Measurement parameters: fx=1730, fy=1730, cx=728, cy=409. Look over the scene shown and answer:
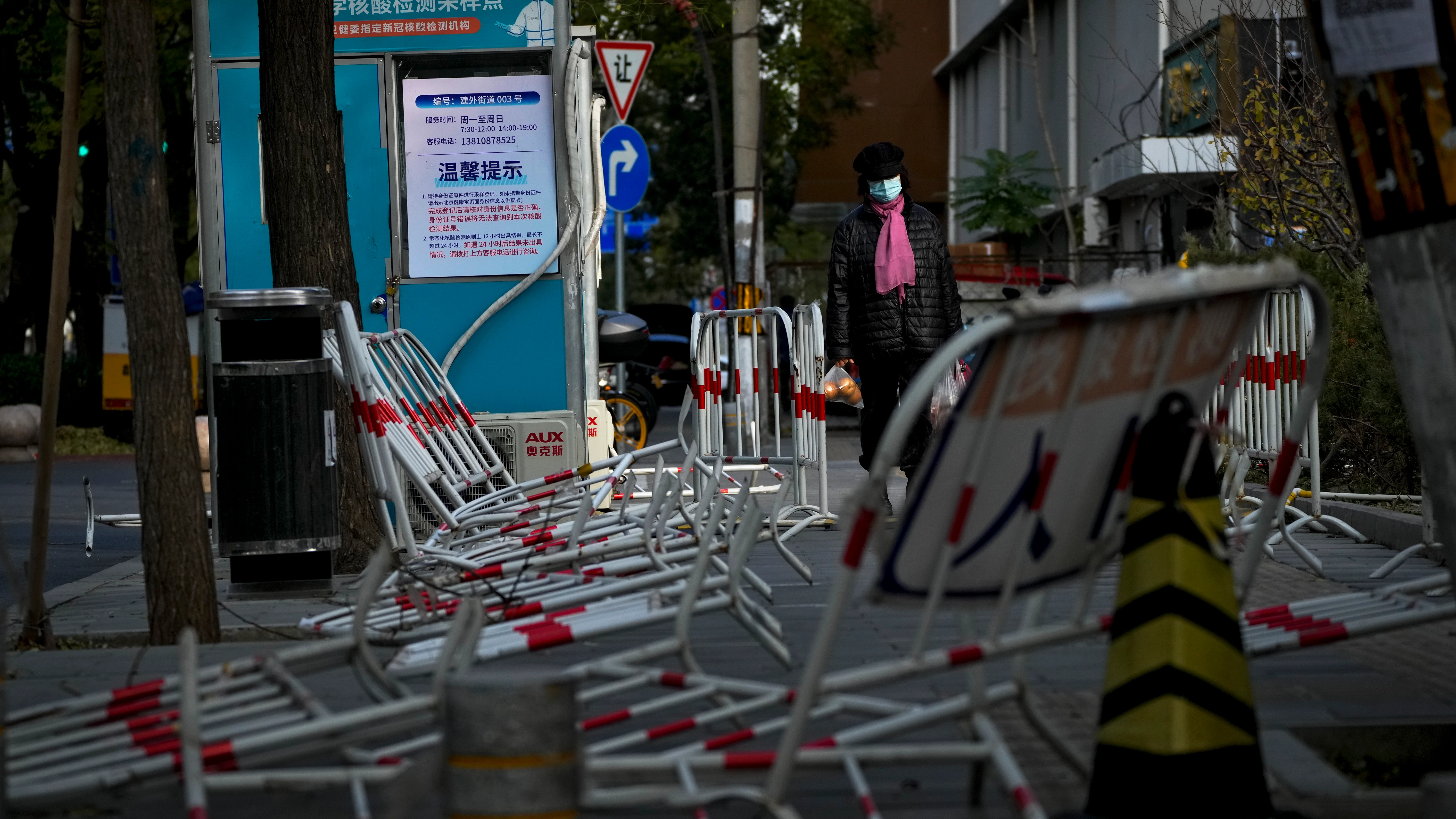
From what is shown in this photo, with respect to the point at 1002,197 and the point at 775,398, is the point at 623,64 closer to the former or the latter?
the point at 775,398

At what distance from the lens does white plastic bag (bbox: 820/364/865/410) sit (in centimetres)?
934

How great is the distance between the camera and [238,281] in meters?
9.65

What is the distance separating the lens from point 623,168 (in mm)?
18531

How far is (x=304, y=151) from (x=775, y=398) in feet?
12.0

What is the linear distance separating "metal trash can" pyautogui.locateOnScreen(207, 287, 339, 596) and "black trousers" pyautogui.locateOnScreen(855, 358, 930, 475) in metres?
3.46

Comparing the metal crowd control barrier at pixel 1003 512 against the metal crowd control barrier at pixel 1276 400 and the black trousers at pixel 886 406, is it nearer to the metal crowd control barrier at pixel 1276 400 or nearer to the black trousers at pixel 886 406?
the metal crowd control barrier at pixel 1276 400

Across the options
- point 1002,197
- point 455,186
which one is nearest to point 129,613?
point 455,186

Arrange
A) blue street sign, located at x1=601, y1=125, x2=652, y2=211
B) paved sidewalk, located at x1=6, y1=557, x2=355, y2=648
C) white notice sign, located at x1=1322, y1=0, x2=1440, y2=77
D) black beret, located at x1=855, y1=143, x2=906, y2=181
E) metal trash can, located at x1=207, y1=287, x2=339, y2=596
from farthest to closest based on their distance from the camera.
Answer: blue street sign, located at x1=601, y1=125, x2=652, y2=211 → black beret, located at x1=855, y1=143, x2=906, y2=181 → metal trash can, located at x1=207, y1=287, x2=339, y2=596 → paved sidewalk, located at x1=6, y1=557, x2=355, y2=648 → white notice sign, located at x1=1322, y1=0, x2=1440, y2=77

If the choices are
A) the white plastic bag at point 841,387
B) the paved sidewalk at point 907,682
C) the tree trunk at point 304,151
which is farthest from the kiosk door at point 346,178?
the white plastic bag at point 841,387

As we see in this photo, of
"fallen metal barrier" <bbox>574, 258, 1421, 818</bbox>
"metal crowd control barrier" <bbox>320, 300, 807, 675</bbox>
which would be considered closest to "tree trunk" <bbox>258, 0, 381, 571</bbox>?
"metal crowd control barrier" <bbox>320, 300, 807, 675</bbox>

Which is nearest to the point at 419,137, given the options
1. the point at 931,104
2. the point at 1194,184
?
the point at 1194,184

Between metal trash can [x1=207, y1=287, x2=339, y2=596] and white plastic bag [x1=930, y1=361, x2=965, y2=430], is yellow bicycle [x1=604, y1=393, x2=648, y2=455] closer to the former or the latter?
white plastic bag [x1=930, y1=361, x2=965, y2=430]

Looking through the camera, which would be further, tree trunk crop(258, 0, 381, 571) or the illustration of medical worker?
Result: the illustration of medical worker

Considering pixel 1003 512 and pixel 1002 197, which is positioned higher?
pixel 1002 197
